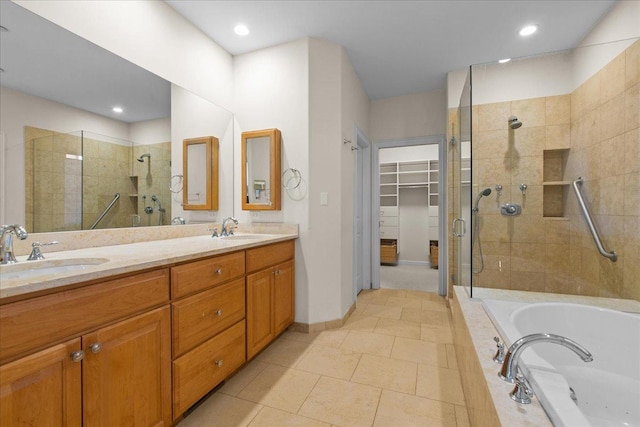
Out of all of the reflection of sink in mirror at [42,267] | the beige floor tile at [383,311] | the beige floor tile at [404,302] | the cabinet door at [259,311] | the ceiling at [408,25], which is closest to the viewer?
the reflection of sink in mirror at [42,267]

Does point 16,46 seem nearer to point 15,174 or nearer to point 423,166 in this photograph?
point 15,174

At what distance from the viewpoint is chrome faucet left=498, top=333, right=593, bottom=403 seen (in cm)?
→ 81

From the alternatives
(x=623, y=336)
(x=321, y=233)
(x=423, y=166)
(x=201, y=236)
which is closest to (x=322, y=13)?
(x=321, y=233)

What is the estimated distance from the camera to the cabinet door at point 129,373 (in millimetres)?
943

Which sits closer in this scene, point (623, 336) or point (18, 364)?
point (18, 364)

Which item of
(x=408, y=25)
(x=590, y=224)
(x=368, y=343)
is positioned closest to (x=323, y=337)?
(x=368, y=343)

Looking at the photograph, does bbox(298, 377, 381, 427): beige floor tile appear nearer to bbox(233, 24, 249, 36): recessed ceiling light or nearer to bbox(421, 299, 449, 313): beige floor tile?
bbox(421, 299, 449, 313): beige floor tile

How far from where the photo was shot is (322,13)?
7.07 ft

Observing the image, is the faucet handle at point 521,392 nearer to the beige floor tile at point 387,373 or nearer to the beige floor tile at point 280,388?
the beige floor tile at point 387,373

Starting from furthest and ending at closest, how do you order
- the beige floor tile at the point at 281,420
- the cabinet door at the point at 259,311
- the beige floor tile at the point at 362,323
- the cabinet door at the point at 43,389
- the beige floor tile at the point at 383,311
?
the beige floor tile at the point at 383,311 < the beige floor tile at the point at 362,323 < the cabinet door at the point at 259,311 < the beige floor tile at the point at 281,420 < the cabinet door at the point at 43,389

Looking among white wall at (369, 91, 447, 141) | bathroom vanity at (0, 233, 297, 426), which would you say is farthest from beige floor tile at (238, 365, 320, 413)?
white wall at (369, 91, 447, 141)

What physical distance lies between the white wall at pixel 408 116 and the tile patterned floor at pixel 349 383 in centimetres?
238

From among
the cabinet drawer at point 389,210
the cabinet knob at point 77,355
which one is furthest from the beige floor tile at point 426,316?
the cabinet drawer at point 389,210

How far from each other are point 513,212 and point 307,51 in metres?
2.25
